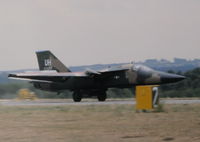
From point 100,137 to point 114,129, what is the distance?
4.89 feet

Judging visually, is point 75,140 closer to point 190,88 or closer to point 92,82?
point 92,82

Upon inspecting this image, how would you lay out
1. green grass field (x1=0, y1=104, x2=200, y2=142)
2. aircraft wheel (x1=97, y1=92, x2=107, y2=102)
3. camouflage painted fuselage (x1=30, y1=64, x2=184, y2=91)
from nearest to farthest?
green grass field (x1=0, y1=104, x2=200, y2=142) < camouflage painted fuselage (x1=30, y1=64, x2=184, y2=91) < aircraft wheel (x1=97, y1=92, x2=107, y2=102)

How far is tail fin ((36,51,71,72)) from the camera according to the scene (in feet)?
126

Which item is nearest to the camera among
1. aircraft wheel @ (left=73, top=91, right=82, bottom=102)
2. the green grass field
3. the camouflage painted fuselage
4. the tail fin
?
the green grass field

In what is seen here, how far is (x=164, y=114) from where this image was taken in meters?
19.4

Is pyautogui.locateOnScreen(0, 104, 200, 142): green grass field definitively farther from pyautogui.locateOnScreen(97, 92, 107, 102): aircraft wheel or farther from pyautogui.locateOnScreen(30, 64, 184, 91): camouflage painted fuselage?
pyautogui.locateOnScreen(97, 92, 107, 102): aircraft wheel

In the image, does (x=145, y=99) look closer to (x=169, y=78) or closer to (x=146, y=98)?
(x=146, y=98)

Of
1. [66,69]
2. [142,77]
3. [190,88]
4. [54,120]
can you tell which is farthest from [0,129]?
[190,88]

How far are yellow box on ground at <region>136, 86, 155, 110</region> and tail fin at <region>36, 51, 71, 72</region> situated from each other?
1672 cm

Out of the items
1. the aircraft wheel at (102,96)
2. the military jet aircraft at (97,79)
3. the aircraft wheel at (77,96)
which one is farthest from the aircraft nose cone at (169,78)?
the aircraft wheel at (77,96)

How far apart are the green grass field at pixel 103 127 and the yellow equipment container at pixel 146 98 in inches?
52.0

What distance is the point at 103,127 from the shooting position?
51.7 ft

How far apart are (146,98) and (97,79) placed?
12.8 metres

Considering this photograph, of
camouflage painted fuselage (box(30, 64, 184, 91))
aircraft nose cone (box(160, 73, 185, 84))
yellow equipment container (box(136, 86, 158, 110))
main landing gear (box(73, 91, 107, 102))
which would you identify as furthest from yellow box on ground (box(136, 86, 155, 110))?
main landing gear (box(73, 91, 107, 102))
